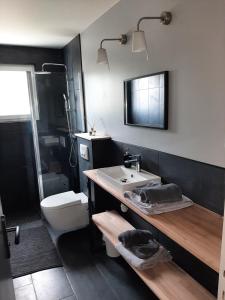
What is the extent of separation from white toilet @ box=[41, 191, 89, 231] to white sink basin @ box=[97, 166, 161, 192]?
30.5 inches

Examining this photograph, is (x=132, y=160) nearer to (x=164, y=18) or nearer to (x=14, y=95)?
(x=164, y=18)

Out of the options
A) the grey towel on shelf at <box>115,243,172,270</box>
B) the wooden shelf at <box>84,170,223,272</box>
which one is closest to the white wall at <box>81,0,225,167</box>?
the wooden shelf at <box>84,170,223,272</box>

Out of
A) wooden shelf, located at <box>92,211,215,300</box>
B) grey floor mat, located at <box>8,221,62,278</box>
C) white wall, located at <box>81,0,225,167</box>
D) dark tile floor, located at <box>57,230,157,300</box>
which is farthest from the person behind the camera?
grey floor mat, located at <box>8,221,62,278</box>

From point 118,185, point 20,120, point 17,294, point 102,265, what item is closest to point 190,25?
point 118,185

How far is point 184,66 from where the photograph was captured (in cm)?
156

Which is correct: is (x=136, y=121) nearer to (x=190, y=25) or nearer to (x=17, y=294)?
(x=190, y=25)

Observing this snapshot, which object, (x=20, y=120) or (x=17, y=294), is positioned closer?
(x=17, y=294)

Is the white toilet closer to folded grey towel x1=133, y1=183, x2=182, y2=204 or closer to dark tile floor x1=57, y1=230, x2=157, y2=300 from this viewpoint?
dark tile floor x1=57, y1=230, x2=157, y2=300

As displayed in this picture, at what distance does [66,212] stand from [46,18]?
204 cm

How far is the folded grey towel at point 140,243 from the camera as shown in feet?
5.69

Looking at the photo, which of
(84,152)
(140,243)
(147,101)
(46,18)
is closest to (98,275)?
(140,243)

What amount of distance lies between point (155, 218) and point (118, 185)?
0.50 m

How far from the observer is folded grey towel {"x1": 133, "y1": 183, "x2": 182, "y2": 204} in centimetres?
151

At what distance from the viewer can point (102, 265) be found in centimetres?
237
